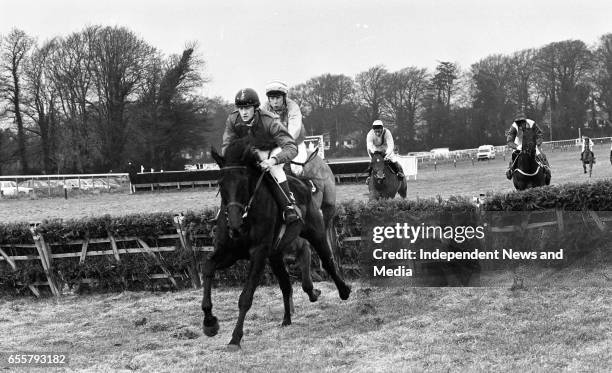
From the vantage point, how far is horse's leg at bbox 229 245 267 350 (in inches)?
288

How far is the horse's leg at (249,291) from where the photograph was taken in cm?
731

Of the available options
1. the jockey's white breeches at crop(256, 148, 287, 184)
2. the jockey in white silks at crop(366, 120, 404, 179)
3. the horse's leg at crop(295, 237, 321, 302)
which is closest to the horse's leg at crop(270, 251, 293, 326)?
the horse's leg at crop(295, 237, 321, 302)

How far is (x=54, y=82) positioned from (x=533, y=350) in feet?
182

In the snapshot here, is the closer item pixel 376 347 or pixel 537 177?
pixel 376 347

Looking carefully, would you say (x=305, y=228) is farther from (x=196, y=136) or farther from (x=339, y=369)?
(x=196, y=136)

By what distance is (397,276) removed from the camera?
994 cm

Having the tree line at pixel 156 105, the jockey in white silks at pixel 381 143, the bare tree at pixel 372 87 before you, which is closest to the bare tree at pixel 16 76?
the tree line at pixel 156 105

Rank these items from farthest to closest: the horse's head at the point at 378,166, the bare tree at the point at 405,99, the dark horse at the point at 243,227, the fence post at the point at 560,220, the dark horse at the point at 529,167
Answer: the bare tree at the point at 405,99
the horse's head at the point at 378,166
the dark horse at the point at 529,167
the fence post at the point at 560,220
the dark horse at the point at 243,227

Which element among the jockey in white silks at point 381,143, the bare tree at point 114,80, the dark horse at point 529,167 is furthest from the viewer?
the bare tree at point 114,80

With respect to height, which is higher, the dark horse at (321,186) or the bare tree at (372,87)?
the bare tree at (372,87)

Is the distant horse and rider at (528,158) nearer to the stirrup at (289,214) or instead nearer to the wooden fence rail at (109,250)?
the wooden fence rail at (109,250)

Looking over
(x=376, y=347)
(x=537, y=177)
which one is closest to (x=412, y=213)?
(x=376, y=347)

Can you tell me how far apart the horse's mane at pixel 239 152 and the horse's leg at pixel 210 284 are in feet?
3.51

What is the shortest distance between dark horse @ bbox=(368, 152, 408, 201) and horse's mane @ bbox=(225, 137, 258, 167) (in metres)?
8.71
